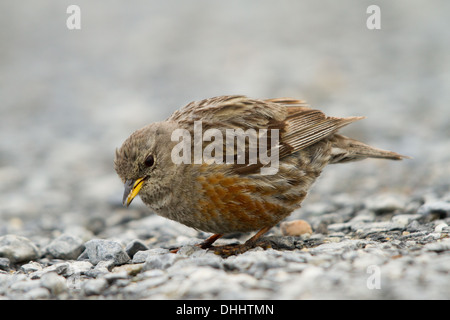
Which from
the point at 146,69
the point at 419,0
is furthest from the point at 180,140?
the point at 419,0

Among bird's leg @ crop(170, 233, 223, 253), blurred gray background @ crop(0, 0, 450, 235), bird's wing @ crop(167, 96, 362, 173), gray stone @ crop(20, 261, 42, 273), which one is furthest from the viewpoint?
blurred gray background @ crop(0, 0, 450, 235)

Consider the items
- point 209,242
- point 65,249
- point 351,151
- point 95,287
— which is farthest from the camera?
point 351,151

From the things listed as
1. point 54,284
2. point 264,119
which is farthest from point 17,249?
point 264,119

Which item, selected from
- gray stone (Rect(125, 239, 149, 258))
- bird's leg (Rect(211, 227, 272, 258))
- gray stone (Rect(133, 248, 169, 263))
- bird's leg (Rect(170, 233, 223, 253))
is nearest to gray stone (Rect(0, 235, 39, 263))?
gray stone (Rect(125, 239, 149, 258))

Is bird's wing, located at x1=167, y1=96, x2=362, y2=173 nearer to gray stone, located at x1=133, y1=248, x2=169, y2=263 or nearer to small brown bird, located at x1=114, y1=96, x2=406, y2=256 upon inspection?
small brown bird, located at x1=114, y1=96, x2=406, y2=256

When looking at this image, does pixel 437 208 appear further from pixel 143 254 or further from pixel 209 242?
pixel 143 254

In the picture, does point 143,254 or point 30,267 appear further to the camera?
point 143,254
